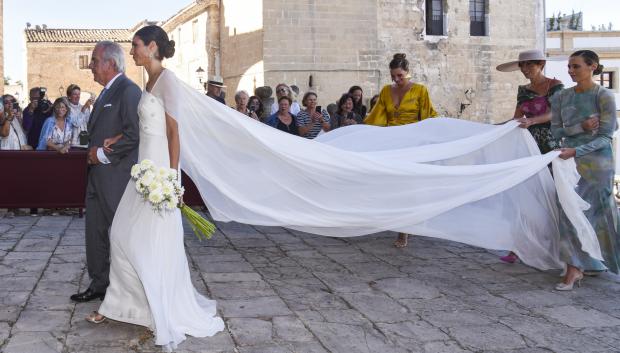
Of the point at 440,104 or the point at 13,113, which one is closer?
the point at 13,113

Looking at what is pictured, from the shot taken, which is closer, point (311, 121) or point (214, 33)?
point (311, 121)

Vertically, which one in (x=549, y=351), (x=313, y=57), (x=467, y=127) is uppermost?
(x=313, y=57)

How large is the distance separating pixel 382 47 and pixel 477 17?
499 centimetres

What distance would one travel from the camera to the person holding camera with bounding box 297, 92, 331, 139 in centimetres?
947

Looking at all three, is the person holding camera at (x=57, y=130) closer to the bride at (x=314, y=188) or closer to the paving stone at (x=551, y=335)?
the bride at (x=314, y=188)

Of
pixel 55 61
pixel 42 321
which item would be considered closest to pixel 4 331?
pixel 42 321

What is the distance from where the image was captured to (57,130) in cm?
1009

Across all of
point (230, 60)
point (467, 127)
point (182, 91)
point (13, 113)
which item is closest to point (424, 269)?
point (467, 127)

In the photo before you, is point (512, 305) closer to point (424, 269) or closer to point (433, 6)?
point (424, 269)

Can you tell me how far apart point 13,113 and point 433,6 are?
1787 centimetres

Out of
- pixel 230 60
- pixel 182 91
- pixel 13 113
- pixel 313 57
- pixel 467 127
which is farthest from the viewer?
pixel 230 60

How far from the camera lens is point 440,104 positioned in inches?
985

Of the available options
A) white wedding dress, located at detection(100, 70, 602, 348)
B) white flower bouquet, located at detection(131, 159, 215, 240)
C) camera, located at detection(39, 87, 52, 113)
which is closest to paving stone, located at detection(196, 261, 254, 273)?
white wedding dress, located at detection(100, 70, 602, 348)

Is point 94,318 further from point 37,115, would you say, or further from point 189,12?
point 189,12
